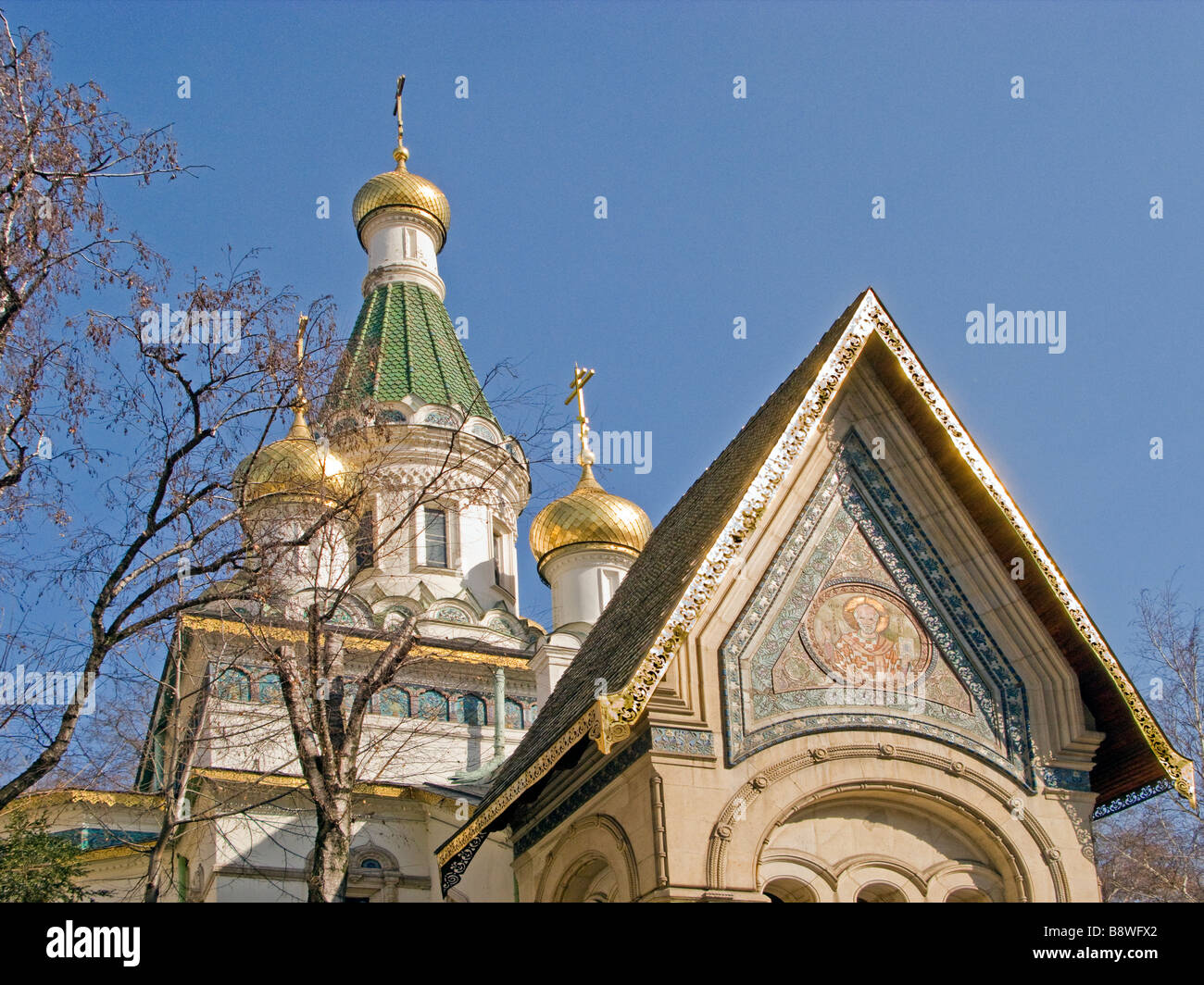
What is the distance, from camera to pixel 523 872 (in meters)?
13.4

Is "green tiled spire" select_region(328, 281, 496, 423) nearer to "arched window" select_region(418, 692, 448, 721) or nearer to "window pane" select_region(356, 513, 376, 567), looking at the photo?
"arched window" select_region(418, 692, 448, 721)

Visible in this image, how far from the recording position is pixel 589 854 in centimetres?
1193

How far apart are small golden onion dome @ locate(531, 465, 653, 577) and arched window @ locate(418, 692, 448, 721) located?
4900mm

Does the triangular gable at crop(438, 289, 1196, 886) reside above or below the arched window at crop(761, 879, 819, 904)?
above

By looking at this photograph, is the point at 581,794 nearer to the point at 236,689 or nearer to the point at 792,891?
the point at 792,891

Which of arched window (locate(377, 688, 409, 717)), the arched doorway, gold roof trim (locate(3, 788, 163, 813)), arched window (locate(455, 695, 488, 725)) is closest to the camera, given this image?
the arched doorway

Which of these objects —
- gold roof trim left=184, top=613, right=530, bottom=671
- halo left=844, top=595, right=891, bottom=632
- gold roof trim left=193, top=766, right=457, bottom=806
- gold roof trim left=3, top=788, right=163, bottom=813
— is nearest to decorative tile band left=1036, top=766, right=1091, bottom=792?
halo left=844, top=595, right=891, bottom=632

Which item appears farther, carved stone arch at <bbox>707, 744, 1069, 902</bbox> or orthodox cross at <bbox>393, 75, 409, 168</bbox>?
orthodox cross at <bbox>393, 75, 409, 168</bbox>

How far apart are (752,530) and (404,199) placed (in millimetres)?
23532

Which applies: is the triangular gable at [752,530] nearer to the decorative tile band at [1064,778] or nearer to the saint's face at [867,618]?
the decorative tile band at [1064,778]

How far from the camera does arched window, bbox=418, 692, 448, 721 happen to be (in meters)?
23.3
